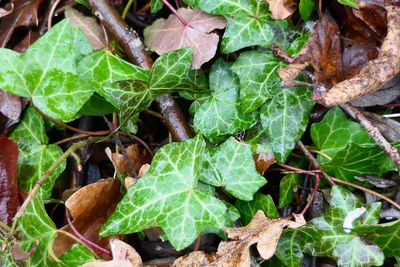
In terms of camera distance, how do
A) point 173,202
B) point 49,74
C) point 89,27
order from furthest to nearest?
point 89,27
point 49,74
point 173,202

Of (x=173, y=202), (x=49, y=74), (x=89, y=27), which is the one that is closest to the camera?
(x=173, y=202)

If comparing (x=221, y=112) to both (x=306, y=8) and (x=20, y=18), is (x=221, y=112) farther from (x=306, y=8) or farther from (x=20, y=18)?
(x=20, y=18)

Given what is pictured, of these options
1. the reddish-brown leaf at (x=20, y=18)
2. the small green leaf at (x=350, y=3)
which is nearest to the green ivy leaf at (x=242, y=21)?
the small green leaf at (x=350, y=3)

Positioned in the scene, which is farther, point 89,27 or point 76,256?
point 89,27

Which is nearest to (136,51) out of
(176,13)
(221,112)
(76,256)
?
(176,13)

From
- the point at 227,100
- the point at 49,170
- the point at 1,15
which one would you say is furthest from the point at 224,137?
the point at 1,15

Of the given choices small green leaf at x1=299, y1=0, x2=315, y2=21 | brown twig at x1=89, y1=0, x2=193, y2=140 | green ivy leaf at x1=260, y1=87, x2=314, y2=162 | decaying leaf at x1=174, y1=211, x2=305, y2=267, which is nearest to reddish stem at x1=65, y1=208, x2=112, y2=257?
decaying leaf at x1=174, y1=211, x2=305, y2=267
